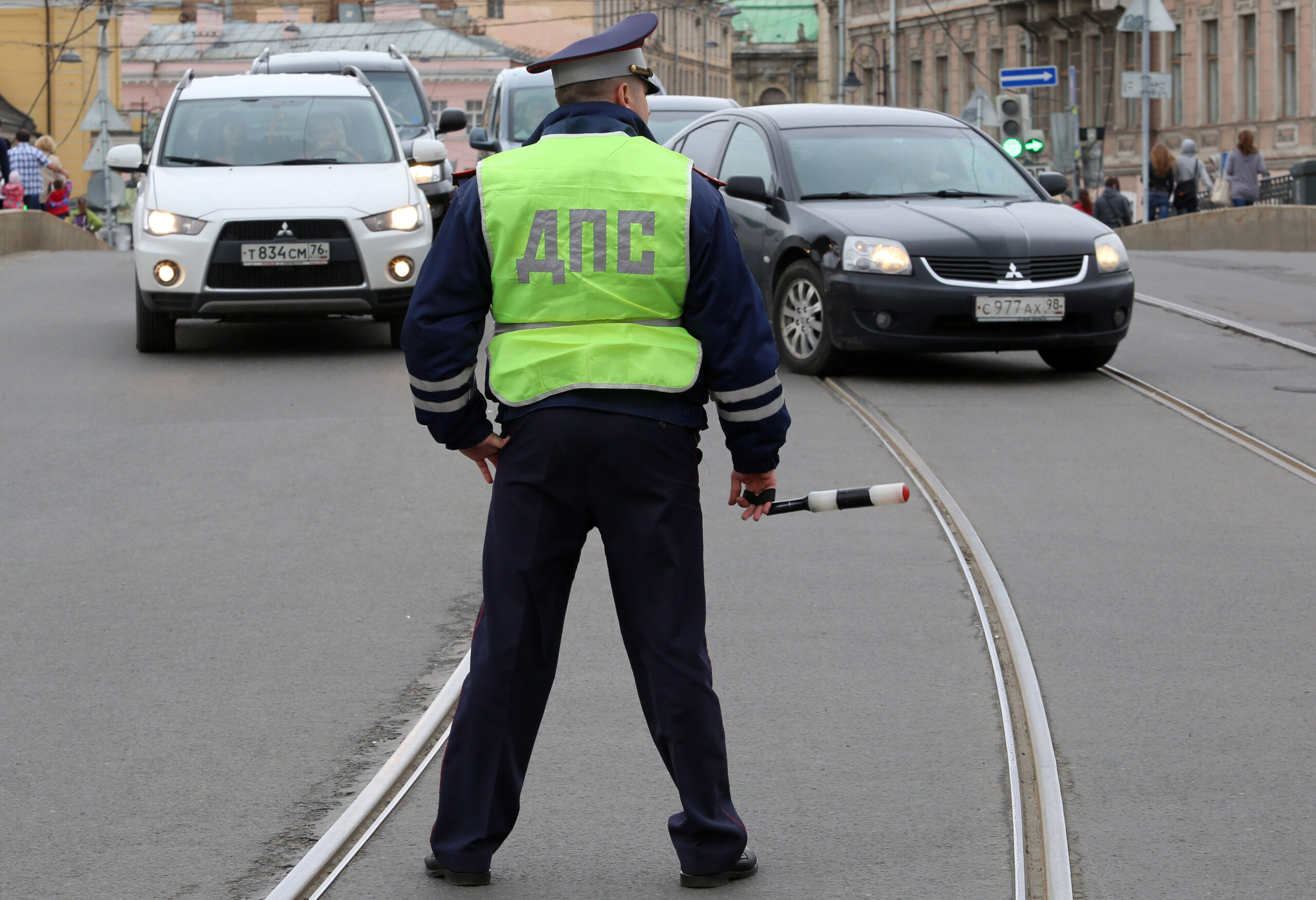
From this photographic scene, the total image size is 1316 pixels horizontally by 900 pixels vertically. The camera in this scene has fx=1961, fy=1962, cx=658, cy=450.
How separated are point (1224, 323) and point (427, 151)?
20.0 feet

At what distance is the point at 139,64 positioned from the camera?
9125 cm

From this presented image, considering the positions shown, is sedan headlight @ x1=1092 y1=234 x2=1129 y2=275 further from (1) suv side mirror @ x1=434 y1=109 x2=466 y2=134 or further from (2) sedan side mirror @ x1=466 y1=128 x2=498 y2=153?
(1) suv side mirror @ x1=434 y1=109 x2=466 y2=134

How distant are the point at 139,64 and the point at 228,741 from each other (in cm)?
9125

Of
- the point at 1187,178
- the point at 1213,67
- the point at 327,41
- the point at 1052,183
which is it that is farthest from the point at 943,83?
the point at 1052,183

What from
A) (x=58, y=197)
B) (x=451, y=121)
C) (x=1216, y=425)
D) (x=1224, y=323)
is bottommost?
(x=1216, y=425)

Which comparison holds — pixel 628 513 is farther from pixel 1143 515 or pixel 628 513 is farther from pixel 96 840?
pixel 1143 515

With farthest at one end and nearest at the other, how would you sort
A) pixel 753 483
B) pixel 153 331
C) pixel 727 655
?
pixel 153 331 < pixel 727 655 < pixel 753 483

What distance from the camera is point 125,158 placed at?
13258mm

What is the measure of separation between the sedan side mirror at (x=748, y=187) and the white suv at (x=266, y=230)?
6.73 ft

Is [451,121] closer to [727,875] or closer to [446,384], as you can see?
[446,384]

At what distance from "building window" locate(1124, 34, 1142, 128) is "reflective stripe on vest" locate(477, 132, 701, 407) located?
55.4 m

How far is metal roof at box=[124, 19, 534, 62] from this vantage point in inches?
3469

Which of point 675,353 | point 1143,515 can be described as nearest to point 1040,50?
point 1143,515

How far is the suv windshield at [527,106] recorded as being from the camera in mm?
20094
